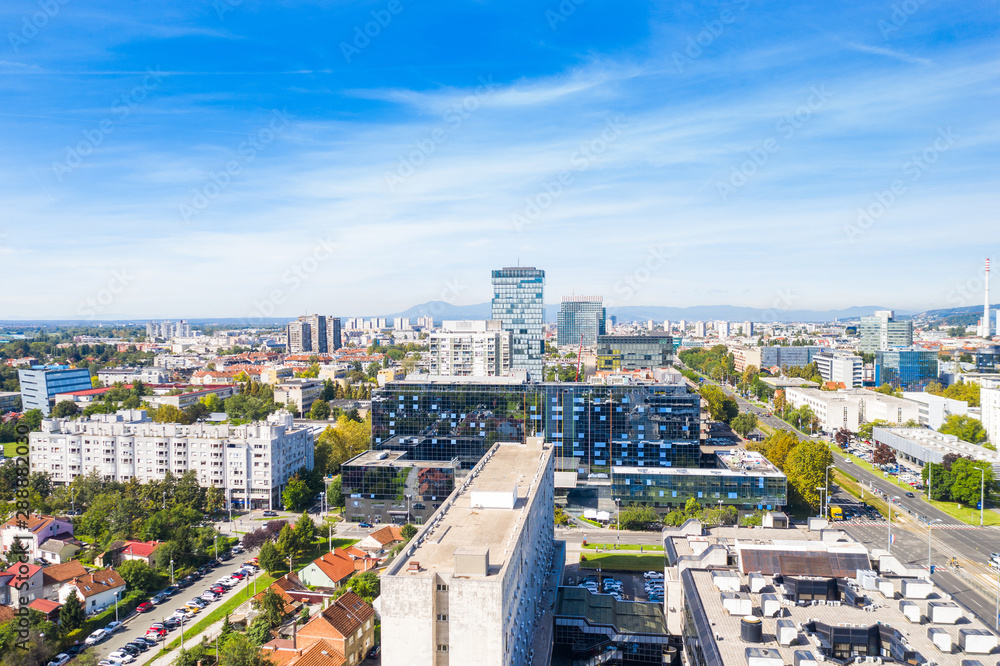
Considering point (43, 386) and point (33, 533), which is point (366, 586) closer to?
point (33, 533)

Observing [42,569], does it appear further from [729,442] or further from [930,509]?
[729,442]

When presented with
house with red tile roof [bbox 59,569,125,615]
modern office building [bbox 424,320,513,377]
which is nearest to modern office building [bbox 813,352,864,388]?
modern office building [bbox 424,320,513,377]

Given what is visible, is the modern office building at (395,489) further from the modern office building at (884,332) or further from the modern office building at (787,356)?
the modern office building at (884,332)

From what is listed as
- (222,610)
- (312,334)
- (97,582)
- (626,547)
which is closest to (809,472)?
(626,547)

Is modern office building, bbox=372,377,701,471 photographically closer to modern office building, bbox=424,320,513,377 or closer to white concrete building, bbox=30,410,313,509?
white concrete building, bbox=30,410,313,509

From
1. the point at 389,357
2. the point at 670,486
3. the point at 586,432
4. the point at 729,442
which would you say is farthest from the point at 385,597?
the point at 389,357

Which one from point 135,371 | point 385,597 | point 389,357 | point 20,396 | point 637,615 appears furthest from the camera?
point 389,357

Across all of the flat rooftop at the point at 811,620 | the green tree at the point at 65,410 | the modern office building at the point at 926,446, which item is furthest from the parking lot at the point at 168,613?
the modern office building at the point at 926,446
